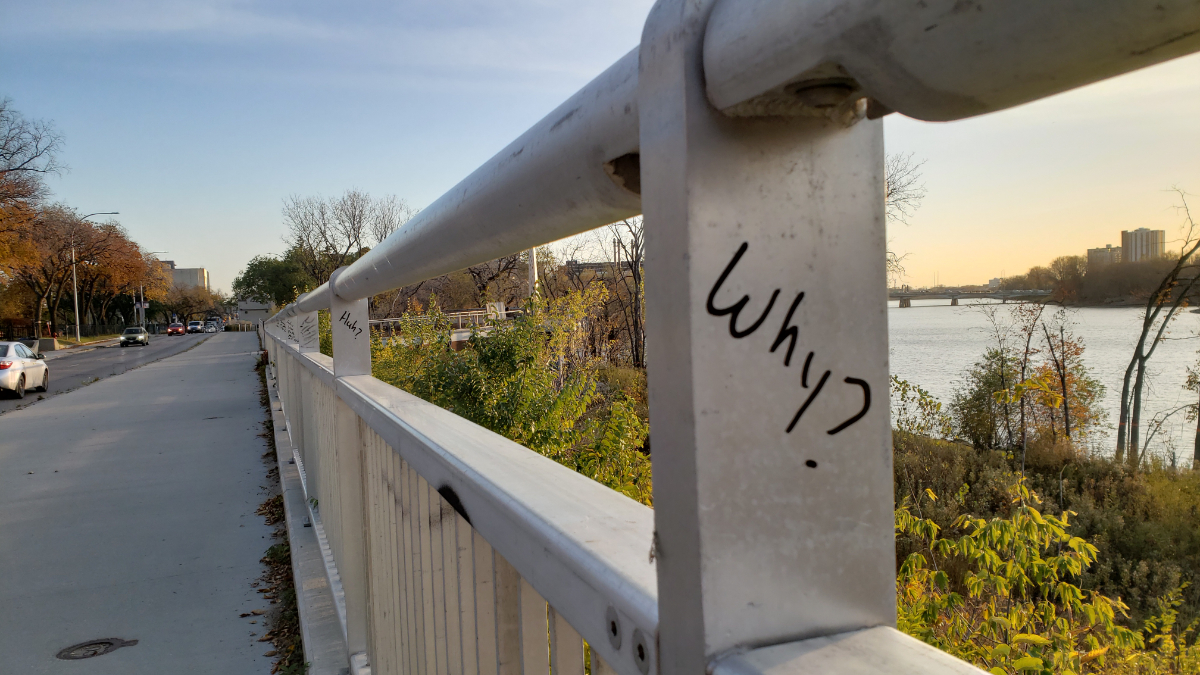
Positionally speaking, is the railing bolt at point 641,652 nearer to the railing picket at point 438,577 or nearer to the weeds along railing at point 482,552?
the weeds along railing at point 482,552

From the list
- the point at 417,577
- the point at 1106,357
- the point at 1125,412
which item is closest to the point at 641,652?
the point at 417,577

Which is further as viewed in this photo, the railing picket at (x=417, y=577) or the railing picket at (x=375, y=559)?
the railing picket at (x=375, y=559)

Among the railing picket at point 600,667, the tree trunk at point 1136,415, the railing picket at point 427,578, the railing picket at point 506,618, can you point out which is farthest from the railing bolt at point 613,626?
the tree trunk at point 1136,415

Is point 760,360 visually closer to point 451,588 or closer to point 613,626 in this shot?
point 613,626

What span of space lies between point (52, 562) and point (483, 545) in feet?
19.9

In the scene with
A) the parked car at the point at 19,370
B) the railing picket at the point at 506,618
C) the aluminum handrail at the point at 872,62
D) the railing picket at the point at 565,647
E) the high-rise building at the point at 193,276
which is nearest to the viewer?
the aluminum handrail at the point at 872,62

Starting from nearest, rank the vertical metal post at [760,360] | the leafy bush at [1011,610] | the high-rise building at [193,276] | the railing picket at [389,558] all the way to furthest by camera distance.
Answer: the vertical metal post at [760,360] → the railing picket at [389,558] → the leafy bush at [1011,610] → the high-rise building at [193,276]

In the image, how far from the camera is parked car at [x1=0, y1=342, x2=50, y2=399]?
1670 cm

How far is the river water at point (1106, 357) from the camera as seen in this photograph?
991 centimetres

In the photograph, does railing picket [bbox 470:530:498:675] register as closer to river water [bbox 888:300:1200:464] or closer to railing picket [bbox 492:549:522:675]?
railing picket [bbox 492:549:522:675]

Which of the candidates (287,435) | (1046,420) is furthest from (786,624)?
(1046,420)

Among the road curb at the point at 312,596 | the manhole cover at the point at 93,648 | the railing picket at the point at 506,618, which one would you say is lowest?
the manhole cover at the point at 93,648

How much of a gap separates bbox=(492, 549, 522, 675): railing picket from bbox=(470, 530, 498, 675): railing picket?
A: 0.03 meters

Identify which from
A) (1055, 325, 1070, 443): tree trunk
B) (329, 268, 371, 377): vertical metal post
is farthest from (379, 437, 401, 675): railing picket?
(1055, 325, 1070, 443): tree trunk
